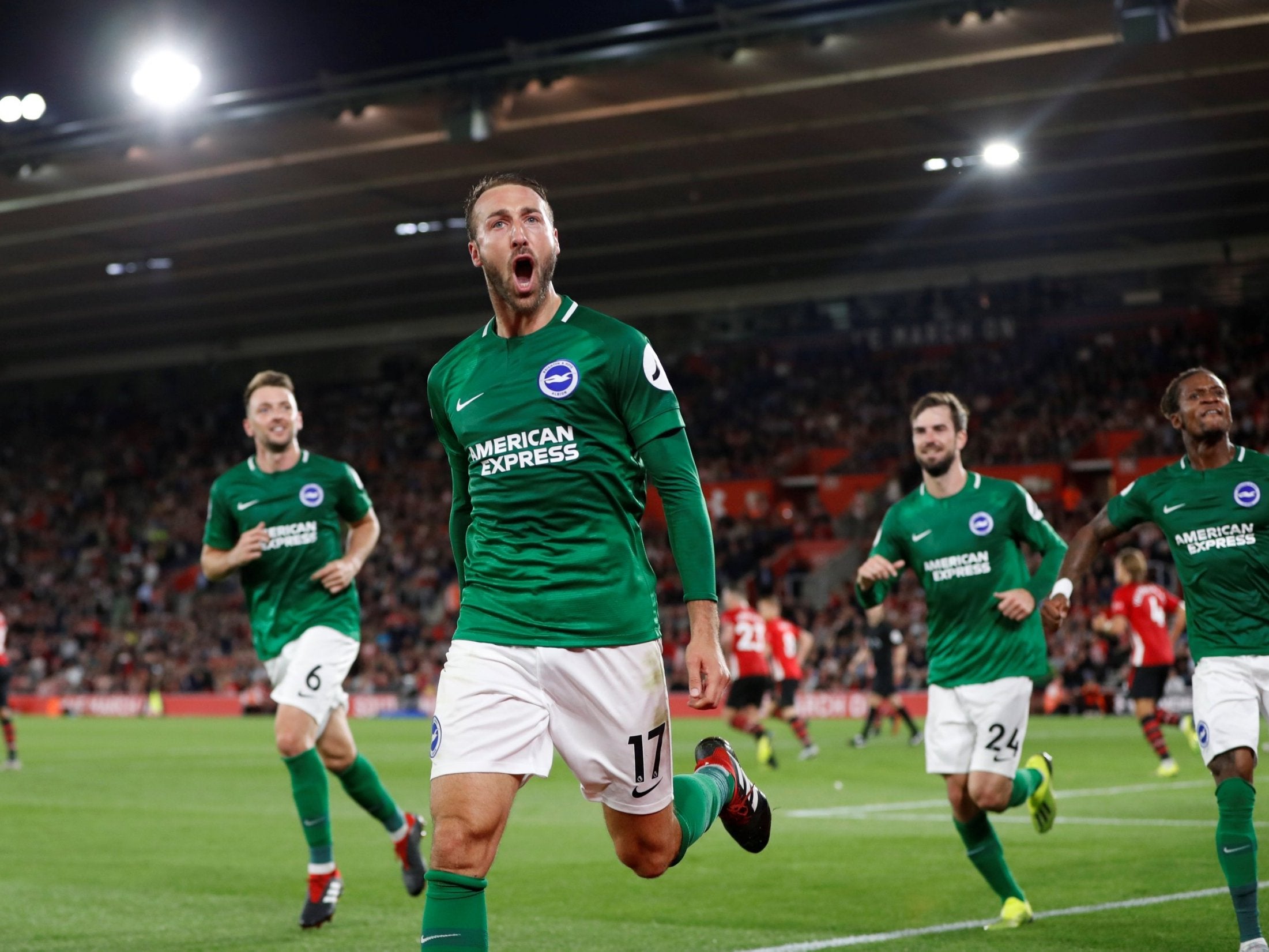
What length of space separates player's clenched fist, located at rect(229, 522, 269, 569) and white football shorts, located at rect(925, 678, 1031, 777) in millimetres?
3525

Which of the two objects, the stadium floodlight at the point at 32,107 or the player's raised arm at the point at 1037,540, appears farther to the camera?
the stadium floodlight at the point at 32,107

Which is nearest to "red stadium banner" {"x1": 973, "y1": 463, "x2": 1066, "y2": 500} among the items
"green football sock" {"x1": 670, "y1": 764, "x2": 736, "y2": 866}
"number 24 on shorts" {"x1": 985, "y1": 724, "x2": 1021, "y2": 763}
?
"number 24 on shorts" {"x1": 985, "y1": 724, "x2": 1021, "y2": 763}

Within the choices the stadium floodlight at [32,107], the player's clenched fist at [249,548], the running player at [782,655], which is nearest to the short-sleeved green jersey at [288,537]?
the player's clenched fist at [249,548]

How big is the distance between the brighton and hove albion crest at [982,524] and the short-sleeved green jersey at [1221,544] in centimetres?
110

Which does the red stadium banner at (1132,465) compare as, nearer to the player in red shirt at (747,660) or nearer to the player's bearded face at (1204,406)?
the player in red shirt at (747,660)

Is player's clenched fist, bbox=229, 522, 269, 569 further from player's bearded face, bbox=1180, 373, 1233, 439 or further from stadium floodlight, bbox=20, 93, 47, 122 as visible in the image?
stadium floodlight, bbox=20, 93, 47, 122

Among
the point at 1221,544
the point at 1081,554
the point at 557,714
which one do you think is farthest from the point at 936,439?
the point at 557,714

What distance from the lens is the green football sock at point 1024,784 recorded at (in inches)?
323

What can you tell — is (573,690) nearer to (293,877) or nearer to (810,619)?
(293,877)

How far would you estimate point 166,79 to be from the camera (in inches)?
967

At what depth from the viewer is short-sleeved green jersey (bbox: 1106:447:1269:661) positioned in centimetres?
710

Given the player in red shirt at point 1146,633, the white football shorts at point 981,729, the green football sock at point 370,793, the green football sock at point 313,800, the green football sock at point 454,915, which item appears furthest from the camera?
the player in red shirt at point 1146,633

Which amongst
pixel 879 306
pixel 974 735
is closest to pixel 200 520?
pixel 879 306

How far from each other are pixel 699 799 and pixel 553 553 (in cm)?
122
